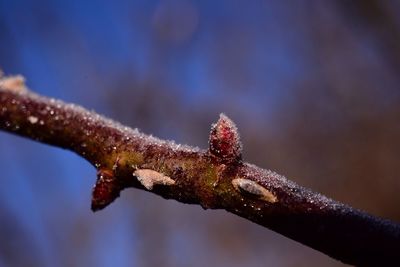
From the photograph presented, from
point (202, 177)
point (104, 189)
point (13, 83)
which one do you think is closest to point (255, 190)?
point (202, 177)

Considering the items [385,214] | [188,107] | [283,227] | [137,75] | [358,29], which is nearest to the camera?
[283,227]

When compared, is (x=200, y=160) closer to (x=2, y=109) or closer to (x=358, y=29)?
(x=2, y=109)

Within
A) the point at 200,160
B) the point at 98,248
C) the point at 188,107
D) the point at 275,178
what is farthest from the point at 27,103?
the point at 98,248

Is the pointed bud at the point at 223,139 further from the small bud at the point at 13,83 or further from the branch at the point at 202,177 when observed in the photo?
the small bud at the point at 13,83

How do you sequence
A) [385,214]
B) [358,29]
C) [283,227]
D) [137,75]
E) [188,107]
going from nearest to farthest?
[283,227] < [358,29] < [385,214] < [137,75] < [188,107]

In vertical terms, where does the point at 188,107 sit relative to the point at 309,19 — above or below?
below

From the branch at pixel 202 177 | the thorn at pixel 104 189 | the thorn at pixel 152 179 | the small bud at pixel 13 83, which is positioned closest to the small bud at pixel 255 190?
the branch at pixel 202 177

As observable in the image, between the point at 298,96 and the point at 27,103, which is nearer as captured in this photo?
the point at 27,103

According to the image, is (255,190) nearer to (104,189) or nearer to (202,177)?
(202,177)
